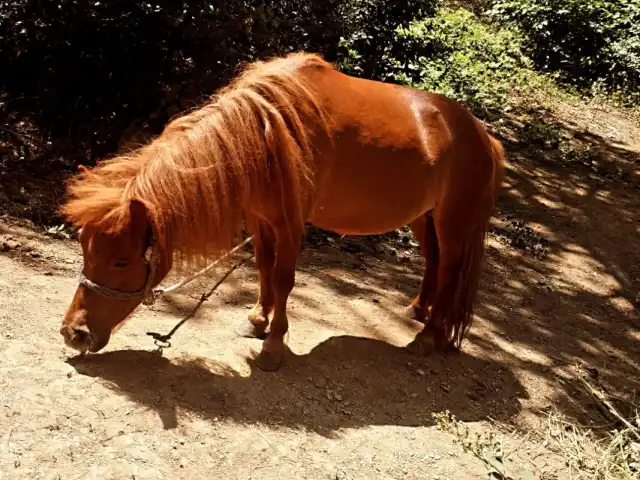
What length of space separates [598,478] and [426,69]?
5.94 metres

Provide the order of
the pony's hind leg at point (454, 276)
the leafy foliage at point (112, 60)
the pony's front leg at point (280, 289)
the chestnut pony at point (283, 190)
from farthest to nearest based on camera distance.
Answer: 1. the leafy foliage at point (112, 60)
2. the pony's hind leg at point (454, 276)
3. the pony's front leg at point (280, 289)
4. the chestnut pony at point (283, 190)

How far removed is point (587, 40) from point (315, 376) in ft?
34.5

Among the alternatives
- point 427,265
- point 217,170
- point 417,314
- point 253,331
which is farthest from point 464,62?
point 217,170

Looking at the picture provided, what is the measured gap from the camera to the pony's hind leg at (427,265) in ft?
14.6

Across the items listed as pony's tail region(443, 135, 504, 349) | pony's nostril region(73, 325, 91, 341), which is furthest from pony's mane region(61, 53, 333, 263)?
pony's tail region(443, 135, 504, 349)

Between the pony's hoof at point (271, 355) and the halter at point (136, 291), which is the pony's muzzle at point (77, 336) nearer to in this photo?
the halter at point (136, 291)

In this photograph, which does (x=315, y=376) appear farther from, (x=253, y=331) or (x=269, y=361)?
(x=253, y=331)

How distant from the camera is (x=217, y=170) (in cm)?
290

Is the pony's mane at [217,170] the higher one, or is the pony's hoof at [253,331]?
the pony's mane at [217,170]

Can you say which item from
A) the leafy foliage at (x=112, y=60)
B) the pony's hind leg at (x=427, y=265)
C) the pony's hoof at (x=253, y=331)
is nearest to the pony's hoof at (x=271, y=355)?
the pony's hoof at (x=253, y=331)

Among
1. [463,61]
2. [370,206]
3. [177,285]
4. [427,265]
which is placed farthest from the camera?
[463,61]

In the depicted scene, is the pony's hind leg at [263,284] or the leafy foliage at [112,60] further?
the leafy foliage at [112,60]

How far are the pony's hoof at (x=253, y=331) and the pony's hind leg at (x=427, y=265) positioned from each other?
118 centimetres

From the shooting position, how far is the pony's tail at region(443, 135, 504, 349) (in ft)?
13.4
